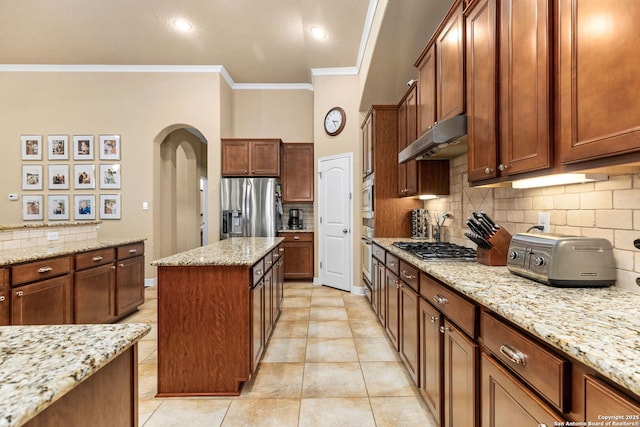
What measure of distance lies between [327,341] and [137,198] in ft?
12.3

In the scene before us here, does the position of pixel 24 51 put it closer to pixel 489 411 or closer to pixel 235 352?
pixel 235 352

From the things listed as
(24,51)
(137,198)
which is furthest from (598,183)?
(24,51)

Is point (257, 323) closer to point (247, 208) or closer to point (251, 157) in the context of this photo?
point (247, 208)

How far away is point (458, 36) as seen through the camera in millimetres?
1818

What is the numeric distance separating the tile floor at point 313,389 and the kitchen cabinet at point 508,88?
1.46m

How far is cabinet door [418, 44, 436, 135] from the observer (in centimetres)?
219

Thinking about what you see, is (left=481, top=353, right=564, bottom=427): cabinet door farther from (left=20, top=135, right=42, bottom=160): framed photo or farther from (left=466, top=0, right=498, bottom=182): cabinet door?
(left=20, top=135, right=42, bottom=160): framed photo

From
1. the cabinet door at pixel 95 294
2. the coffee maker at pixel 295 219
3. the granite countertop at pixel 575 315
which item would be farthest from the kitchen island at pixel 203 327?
the coffee maker at pixel 295 219

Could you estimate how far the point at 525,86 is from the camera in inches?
50.6

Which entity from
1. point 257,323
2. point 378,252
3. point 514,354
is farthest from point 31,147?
point 514,354

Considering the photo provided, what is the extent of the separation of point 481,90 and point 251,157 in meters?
→ 3.91

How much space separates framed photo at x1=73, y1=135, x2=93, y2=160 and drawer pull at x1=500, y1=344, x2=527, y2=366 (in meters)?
5.70

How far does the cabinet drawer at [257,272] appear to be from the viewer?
2.09 metres

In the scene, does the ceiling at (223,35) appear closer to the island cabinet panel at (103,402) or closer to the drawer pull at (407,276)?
the drawer pull at (407,276)
